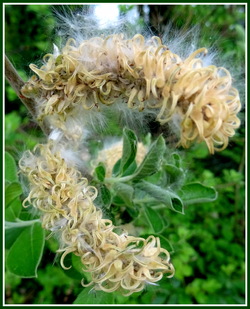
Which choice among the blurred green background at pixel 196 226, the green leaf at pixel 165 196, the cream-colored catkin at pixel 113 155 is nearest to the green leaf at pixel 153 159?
the green leaf at pixel 165 196

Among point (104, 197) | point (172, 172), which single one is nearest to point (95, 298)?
point (104, 197)

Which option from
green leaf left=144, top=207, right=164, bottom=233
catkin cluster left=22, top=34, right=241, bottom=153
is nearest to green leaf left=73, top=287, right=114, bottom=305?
green leaf left=144, top=207, right=164, bottom=233

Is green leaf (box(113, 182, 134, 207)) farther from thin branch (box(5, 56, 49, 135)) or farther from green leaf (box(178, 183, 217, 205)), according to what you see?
thin branch (box(5, 56, 49, 135))

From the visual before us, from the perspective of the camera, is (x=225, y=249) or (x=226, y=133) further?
(x=225, y=249)

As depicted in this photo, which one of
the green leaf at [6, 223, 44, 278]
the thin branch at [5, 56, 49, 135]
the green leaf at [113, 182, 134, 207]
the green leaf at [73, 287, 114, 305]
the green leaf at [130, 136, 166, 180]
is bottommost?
the green leaf at [6, 223, 44, 278]

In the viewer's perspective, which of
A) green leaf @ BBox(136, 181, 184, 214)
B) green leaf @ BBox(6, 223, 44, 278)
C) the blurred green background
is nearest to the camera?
green leaf @ BBox(136, 181, 184, 214)

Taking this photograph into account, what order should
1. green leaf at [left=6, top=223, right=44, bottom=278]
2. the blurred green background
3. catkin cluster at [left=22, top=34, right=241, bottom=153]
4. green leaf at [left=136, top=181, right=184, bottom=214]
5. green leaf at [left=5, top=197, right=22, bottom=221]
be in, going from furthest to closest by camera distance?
the blurred green background < green leaf at [left=5, top=197, right=22, bottom=221] < green leaf at [left=6, top=223, right=44, bottom=278] < green leaf at [left=136, top=181, right=184, bottom=214] < catkin cluster at [left=22, top=34, right=241, bottom=153]

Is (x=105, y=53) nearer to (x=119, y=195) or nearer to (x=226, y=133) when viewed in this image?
(x=226, y=133)

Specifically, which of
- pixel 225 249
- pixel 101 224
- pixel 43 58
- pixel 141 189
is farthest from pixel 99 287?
pixel 225 249
